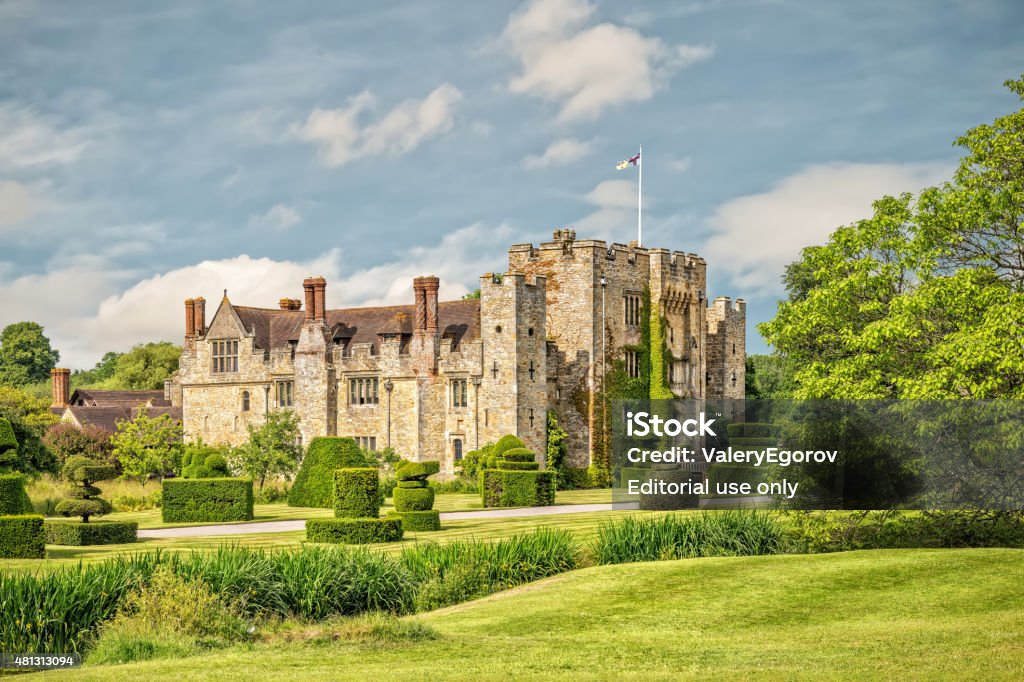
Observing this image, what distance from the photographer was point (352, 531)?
28281 millimetres

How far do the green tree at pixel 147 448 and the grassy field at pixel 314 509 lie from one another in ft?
37.7

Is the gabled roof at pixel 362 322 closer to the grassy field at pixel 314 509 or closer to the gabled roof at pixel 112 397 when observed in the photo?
the grassy field at pixel 314 509

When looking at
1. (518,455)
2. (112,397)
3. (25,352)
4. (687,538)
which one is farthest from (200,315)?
(25,352)

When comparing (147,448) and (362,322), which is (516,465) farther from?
(147,448)

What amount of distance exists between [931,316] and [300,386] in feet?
118

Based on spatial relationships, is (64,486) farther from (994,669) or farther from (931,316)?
(994,669)

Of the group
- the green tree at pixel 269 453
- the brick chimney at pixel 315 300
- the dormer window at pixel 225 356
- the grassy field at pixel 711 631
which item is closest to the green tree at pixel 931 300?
the grassy field at pixel 711 631

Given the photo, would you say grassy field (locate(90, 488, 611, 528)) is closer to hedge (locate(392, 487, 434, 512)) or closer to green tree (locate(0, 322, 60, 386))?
hedge (locate(392, 487, 434, 512))

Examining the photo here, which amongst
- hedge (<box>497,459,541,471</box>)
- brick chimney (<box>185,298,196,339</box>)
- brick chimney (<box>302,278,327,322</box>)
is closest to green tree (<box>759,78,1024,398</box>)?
hedge (<box>497,459,541,471</box>)

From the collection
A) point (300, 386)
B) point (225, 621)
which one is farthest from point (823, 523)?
point (300, 386)

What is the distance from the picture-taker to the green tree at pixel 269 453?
48188 mm

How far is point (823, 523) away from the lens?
25.6 metres

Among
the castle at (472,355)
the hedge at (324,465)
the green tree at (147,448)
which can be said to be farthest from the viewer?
the green tree at (147,448)

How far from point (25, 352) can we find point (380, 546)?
96.3 m
